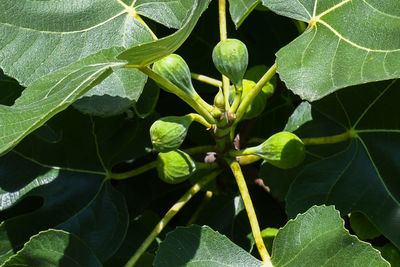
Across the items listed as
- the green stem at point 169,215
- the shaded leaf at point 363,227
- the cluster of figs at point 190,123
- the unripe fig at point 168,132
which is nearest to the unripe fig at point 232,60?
the cluster of figs at point 190,123

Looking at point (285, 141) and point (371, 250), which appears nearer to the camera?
point (371, 250)

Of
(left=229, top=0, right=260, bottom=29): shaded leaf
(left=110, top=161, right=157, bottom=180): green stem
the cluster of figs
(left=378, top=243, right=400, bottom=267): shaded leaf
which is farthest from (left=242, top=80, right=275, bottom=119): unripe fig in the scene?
(left=378, top=243, right=400, bottom=267): shaded leaf

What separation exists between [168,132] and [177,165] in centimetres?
10

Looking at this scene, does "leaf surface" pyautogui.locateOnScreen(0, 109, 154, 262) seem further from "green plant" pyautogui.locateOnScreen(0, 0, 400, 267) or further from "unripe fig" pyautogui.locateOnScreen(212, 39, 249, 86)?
"unripe fig" pyautogui.locateOnScreen(212, 39, 249, 86)

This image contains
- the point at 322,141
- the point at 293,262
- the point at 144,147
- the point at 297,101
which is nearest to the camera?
the point at 293,262

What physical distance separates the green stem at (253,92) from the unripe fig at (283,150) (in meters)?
0.07

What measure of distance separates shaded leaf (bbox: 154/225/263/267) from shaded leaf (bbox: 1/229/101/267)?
5.1 inches

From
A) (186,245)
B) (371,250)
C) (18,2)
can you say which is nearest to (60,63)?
(18,2)

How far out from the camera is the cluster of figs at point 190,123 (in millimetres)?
1098

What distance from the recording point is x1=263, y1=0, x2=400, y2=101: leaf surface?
104 cm

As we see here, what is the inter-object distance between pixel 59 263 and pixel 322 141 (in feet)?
1.59

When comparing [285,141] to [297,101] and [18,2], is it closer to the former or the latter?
[297,101]

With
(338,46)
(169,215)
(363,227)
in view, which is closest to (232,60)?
(338,46)

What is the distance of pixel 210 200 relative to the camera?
56.5 inches
